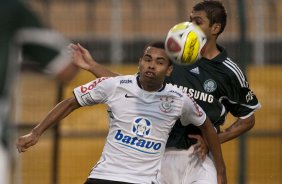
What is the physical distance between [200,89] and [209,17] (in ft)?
2.03

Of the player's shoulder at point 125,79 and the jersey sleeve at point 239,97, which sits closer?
the player's shoulder at point 125,79

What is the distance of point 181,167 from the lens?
303 inches

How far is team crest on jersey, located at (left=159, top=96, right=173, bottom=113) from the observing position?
23.7ft

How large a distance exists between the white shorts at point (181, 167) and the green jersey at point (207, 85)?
0.22ft

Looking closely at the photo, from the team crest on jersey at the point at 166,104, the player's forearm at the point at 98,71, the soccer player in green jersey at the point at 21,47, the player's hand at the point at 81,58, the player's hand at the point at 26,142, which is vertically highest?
the soccer player in green jersey at the point at 21,47

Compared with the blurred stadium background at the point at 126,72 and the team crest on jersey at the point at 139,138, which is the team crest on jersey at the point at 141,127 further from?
the blurred stadium background at the point at 126,72

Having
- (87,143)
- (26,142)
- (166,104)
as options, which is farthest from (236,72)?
(87,143)

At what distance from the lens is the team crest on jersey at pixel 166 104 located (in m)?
7.23

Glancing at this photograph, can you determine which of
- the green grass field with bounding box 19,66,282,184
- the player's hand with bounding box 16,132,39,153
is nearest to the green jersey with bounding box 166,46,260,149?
the player's hand with bounding box 16,132,39,153

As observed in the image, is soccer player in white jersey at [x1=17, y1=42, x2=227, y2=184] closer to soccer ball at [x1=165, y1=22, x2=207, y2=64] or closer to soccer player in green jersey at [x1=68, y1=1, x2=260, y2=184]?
soccer ball at [x1=165, y1=22, x2=207, y2=64]

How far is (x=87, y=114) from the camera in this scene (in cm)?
1305

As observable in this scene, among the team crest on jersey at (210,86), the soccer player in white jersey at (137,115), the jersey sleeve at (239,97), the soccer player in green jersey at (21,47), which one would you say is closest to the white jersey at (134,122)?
the soccer player in white jersey at (137,115)

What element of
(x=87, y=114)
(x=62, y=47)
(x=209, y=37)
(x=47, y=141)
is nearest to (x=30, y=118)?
(x=47, y=141)

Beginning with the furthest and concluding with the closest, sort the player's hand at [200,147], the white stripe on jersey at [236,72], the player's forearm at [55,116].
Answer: the white stripe on jersey at [236,72], the player's hand at [200,147], the player's forearm at [55,116]
